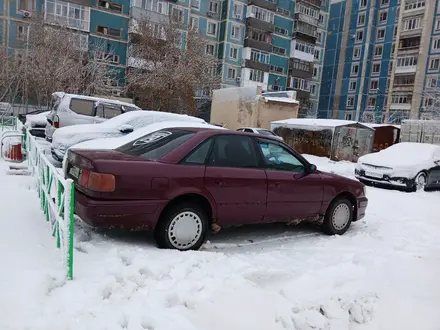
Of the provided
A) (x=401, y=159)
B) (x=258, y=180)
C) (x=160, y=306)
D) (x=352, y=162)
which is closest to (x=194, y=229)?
(x=258, y=180)

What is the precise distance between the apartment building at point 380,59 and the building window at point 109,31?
3029 cm

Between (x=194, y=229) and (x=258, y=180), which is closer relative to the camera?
(x=194, y=229)

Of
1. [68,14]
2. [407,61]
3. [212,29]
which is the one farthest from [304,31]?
[68,14]

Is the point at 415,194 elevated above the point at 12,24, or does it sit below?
below

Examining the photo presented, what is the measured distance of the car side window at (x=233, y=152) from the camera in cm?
466

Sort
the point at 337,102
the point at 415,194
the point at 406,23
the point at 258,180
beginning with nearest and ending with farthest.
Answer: the point at 258,180
the point at 415,194
the point at 406,23
the point at 337,102

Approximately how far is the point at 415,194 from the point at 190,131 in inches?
332

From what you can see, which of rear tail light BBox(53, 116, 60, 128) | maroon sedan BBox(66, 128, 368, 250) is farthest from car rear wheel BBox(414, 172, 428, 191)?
rear tail light BBox(53, 116, 60, 128)

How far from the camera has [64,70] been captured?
24594mm

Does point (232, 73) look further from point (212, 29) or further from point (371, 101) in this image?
point (371, 101)

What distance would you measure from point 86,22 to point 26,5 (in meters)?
5.28

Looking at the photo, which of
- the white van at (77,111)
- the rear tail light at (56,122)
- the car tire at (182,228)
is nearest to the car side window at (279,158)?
the car tire at (182,228)

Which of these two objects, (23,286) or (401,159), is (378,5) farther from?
(23,286)

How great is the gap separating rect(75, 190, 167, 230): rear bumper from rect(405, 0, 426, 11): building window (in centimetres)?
4987
